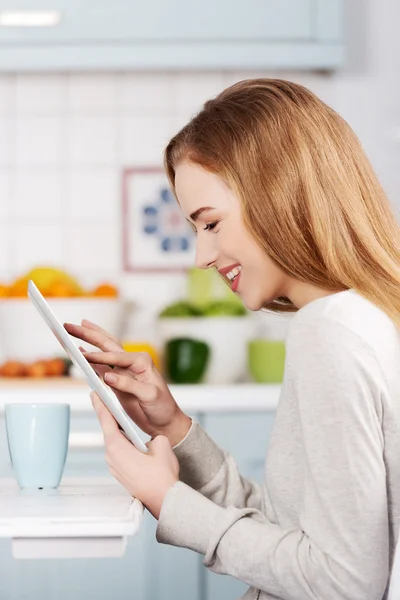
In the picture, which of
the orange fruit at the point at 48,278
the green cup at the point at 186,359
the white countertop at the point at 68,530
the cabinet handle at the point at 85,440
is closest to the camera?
the white countertop at the point at 68,530

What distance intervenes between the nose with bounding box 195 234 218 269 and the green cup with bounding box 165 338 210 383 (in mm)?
1237

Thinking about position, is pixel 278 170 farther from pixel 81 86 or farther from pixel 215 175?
pixel 81 86

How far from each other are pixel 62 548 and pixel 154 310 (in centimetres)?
199

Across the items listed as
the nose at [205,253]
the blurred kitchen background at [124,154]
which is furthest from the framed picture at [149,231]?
the nose at [205,253]

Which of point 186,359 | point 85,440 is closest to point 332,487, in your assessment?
point 85,440

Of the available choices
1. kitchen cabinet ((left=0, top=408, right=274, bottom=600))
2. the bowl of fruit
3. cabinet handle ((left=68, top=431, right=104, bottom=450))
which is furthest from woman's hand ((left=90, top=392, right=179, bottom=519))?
the bowl of fruit

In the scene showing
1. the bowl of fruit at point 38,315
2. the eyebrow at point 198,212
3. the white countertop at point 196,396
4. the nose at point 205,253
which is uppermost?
the eyebrow at point 198,212

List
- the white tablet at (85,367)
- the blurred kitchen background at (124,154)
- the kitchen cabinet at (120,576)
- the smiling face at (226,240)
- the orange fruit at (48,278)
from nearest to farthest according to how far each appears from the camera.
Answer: the white tablet at (85,367) → the smiling face at (226,240) → the kitchen cabinet at (120,576) → the orange fruit at (48,278) → the blurred kitchen background at (124,154)

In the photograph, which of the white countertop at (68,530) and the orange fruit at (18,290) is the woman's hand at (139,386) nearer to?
the white countertop at (68,530)

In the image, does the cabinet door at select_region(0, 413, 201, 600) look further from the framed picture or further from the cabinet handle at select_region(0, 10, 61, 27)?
the cabinet handle at select_region(0, 10, 61, 27)

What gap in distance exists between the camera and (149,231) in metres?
2.86

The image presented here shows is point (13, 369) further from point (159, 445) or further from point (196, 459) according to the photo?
point (159, 445)

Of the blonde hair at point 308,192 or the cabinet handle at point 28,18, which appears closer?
the blonde hair at point 308,192

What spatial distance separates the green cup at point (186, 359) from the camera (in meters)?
2.41
